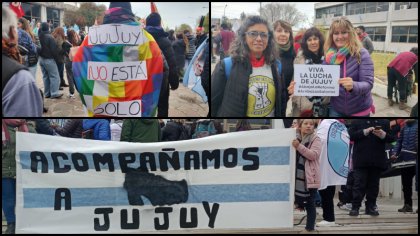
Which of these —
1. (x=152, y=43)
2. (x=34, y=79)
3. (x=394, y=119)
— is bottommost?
(x=394, y=119)

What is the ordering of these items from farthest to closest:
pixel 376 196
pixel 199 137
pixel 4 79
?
1. pixel 376 196
2. pixel 199 137
3. pixel 4 79

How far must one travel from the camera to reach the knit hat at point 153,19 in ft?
15.0

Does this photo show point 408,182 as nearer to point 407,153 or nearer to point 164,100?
point 407,153

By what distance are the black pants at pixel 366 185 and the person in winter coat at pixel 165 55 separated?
77.4 inches

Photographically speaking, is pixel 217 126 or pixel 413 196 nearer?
pixel 217 126

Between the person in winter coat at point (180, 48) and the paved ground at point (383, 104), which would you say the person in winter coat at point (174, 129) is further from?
the paved ground at point (383, 104)

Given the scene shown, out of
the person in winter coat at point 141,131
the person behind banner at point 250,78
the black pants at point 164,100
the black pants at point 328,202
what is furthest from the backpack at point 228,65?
the black pants at point 328,202

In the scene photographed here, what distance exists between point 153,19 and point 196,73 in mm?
589

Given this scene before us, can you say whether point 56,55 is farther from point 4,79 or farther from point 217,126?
point 217,126

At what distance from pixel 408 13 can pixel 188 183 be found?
7.87 ft

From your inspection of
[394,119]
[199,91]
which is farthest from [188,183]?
[394,119]

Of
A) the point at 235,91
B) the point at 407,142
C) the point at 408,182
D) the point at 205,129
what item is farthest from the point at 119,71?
the point at 408,182

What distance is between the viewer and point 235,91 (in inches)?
184

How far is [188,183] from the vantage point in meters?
4.70
